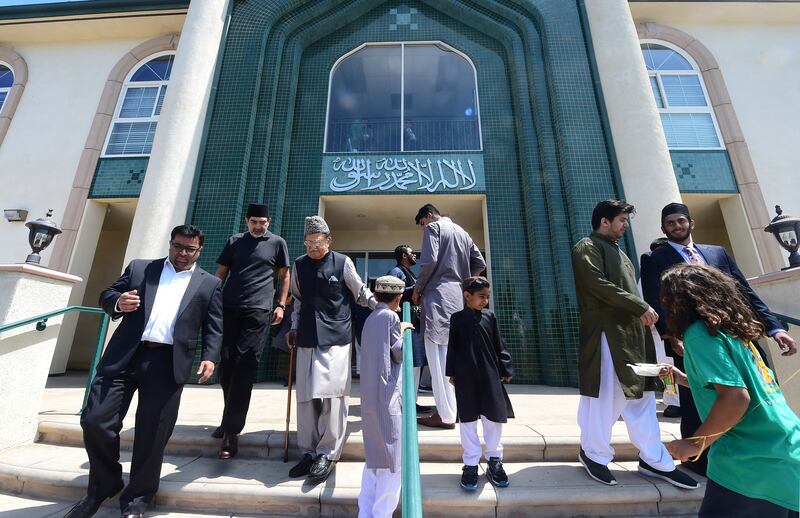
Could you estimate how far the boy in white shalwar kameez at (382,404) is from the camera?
85.0 inches

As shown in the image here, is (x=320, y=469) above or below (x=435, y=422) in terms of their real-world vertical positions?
below

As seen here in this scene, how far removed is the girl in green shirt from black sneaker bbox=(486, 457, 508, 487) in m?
1.31

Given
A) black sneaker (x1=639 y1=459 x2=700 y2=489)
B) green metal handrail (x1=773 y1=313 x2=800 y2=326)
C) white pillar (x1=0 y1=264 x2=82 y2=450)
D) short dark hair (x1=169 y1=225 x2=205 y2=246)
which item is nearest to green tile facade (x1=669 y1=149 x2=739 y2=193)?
green metal handrail (x1=773 y1=313 x2=800 y2=326)

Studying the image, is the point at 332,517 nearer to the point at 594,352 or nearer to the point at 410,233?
the point at 594,352

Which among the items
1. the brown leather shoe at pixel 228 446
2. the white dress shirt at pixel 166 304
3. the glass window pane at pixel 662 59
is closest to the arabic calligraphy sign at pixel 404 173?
the white dress shirt at pixel 166 304

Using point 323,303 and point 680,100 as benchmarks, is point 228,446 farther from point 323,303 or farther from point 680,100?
point 680,100

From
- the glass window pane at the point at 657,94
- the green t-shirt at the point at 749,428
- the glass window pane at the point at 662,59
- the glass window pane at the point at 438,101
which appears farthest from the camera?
the glass window pane at the point at 662,59

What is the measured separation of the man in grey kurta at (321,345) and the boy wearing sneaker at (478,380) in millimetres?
745

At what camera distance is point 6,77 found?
9312 mm

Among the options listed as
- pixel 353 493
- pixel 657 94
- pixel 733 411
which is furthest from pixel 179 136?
pixel 657 94

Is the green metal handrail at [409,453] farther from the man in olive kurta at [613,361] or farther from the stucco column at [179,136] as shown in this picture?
A: the stucco column at [179,136]

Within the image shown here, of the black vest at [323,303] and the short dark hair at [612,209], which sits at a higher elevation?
the short dark hair at [612,209]

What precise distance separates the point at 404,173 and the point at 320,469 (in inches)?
222

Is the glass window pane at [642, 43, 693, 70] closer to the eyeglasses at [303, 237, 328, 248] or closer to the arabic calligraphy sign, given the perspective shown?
the arabic calligraphy sign
